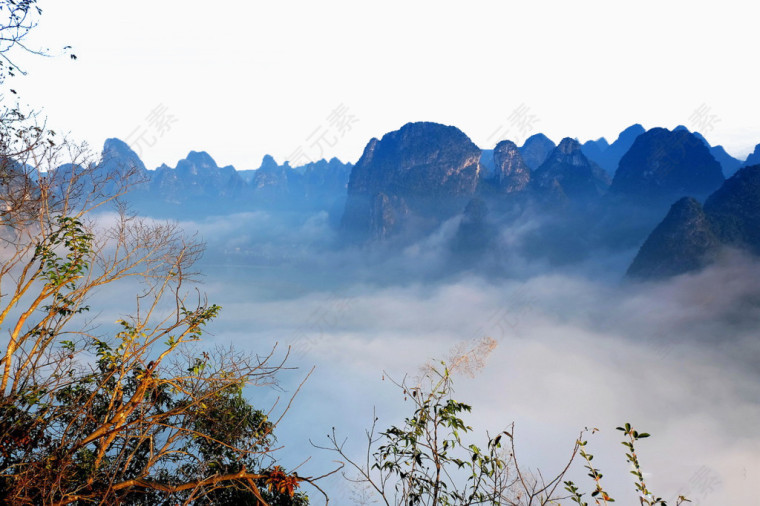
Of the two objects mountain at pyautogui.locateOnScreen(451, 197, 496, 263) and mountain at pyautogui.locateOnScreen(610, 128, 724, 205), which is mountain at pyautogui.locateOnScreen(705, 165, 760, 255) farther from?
mountain at pyautogui.locateOnScreen(451, 197, 496, 263)

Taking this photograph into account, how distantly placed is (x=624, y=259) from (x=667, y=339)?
116 ft

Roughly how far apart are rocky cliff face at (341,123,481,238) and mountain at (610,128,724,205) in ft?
172

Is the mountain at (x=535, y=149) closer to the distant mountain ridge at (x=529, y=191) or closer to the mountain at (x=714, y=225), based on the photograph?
the distant mountain ridge at (x=529, y=191)

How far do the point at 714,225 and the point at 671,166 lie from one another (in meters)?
47.4

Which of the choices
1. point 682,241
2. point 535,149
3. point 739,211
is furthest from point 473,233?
point 739,211

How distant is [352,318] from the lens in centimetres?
19875

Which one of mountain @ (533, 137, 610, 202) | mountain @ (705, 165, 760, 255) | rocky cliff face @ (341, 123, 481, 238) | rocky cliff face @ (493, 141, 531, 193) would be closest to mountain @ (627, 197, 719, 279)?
mountain @ (705, 165, 760, 255)

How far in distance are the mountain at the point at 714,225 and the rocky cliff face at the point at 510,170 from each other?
66.5 meters

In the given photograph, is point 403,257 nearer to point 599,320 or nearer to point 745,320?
point 599,320

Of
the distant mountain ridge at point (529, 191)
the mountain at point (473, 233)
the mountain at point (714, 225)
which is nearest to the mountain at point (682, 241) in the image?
the mountain at point (714, 225)

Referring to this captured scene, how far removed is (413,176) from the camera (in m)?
161

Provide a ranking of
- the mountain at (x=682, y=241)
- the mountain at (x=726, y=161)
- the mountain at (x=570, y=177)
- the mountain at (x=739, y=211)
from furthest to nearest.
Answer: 1. the mountain at (x=726, y=161)
2. the mountain at (x=570, y=177)
3. the mountain at (x=682, y=241)
4. the mountain at (x=739, y=211)

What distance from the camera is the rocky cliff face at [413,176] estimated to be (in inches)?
5965

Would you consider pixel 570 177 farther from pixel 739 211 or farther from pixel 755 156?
pixel 739 211
